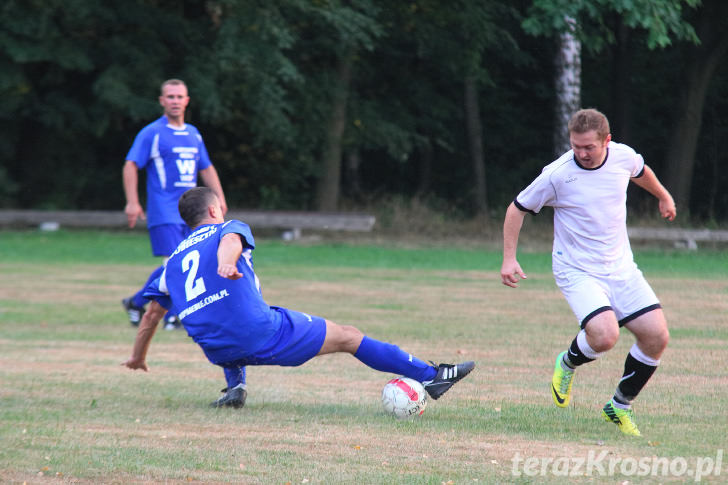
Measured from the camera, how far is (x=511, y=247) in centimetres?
617

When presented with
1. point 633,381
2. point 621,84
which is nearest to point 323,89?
point 621,84

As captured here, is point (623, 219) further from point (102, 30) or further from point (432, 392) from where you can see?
point (102, 30)

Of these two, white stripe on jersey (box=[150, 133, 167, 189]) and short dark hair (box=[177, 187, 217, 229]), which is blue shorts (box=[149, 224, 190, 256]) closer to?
white stripe on jersey (box=[150, 133, 167, 189])

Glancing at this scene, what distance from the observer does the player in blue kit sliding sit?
5.84m

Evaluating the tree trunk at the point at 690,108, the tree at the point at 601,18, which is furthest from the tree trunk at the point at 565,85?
the tree trunk at the point at 690,108

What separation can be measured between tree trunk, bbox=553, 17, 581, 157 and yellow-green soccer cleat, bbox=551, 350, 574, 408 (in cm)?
1812

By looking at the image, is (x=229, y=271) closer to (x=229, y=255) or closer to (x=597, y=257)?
(x=229, y=255)

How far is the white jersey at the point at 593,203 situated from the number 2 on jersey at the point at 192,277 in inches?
77.4

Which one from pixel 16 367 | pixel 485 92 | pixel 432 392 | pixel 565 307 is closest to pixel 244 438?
pixel 432 392

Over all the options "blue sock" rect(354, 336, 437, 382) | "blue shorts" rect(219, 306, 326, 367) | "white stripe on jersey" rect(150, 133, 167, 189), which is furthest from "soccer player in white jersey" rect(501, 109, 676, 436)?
"white stripe on jersey" rect(150, 133, 167, 189)

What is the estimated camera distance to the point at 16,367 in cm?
816

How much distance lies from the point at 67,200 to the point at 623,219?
2273 cm

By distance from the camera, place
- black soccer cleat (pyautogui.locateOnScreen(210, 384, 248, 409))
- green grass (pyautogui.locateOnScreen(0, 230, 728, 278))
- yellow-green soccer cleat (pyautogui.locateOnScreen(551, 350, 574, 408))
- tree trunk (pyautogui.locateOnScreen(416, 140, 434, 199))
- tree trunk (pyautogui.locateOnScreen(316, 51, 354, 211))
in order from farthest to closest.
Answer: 1. tree trunk (pyautogui.locateOnScreen(416, 140, 434, 199))
2. tree trunk (pyautogui.locateOnScreen(316, 51, 354, 211))
3. green grass (pyautogui.locateOnScreen(0, 230, 728, 278))
4. black soccer cleat (pyautogui.locateOnScreen(210, 384, 248, 409))
5. yellow-green soccer cleat (pyautogui.locateOnScreen(551, 350, 574, 408))

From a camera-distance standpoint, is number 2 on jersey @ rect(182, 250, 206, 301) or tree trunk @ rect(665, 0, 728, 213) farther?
tree trunk @ rect(665, 0, 728, 213)
